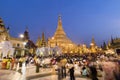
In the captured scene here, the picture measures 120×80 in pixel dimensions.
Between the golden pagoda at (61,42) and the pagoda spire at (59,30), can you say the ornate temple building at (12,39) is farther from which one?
the pagoda spire at (59,30)

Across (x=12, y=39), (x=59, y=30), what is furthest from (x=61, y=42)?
(x=12, y=39)

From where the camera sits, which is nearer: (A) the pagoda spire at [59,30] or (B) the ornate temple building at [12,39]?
(B) the ornate temple building at [12,39]

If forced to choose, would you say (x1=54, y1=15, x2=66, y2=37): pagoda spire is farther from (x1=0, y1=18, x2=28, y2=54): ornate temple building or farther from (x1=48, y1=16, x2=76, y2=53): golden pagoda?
(x1=0, y1=18, x2=28, y2=54): ornate temple building

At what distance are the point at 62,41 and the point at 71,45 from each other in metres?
5.95

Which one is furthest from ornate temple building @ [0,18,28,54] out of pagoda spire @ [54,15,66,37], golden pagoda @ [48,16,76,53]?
pagoda spire @ [54,15,66,37]

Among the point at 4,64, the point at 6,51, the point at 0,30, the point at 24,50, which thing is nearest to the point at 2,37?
the point at 0,30

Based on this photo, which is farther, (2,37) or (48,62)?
(2,37)

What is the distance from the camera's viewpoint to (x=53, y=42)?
95.9 m

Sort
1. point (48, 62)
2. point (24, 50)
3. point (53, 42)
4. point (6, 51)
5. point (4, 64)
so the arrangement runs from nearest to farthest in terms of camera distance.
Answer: point (4, 64) < point (48, 62) < point (6, 51) < point (24, 50) < point (53, 42)

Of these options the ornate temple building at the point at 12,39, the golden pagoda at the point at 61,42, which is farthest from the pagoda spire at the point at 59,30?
the ornate temple building at the point at 12,39

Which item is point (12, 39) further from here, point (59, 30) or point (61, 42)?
point (59, 30)

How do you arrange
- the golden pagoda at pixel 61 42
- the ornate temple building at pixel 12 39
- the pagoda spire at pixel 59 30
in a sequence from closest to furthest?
the ornate temple building at pixel 12 39 → the golden pagoda at pixel 61 42 → the pagoda spire at pixel 59 30

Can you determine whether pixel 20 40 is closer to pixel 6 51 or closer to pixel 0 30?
pixel 0 30

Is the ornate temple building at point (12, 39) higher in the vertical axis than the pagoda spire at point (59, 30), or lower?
lower
